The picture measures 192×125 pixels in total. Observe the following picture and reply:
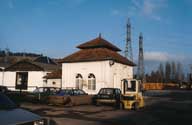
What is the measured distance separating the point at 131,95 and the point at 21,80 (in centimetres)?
2661

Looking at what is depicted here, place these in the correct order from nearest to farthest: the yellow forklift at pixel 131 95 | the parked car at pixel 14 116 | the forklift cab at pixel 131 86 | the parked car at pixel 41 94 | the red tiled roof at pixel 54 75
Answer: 1. the parked car at pixel 14 116
2. the yellow forklift at pixel 131 95
3. the forklift cab at pixel 131 86
4. the parked car at pixel 41 94
5. the red tiled roof at pixel 54 75

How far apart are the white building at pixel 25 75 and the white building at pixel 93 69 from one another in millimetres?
6821

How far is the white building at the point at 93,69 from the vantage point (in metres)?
34.9

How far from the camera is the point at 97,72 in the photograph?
35.3m

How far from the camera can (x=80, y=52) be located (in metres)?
39.7

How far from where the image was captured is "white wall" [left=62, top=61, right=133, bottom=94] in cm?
3478

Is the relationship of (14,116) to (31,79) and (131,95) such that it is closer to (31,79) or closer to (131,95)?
(131,95)

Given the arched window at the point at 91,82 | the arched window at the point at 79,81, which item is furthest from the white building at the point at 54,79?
the arched window at the point at 91,82

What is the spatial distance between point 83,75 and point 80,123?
22490 millimetres

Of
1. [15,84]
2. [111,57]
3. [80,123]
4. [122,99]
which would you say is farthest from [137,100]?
[15,84]

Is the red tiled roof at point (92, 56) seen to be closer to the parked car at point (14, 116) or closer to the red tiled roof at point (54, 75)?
the red tiled roof at point (54, 75)

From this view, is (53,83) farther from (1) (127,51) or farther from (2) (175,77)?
(2) (175,77)

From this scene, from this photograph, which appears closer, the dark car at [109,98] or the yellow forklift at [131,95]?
the yellow forklift at [131,95]

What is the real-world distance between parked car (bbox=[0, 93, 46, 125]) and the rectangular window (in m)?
38.0
